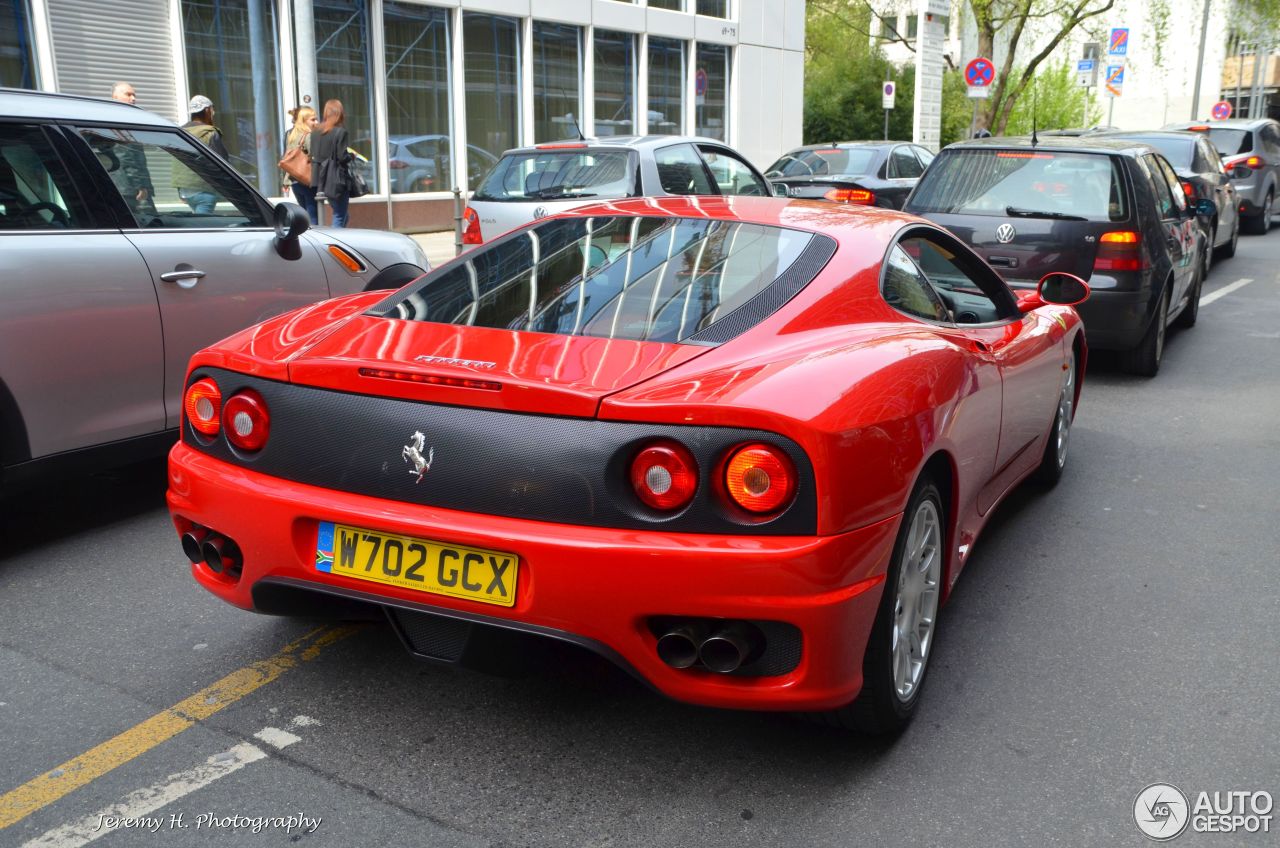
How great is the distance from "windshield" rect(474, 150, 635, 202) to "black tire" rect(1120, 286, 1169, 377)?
3855 mm

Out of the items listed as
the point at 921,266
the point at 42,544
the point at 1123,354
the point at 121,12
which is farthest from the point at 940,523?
the point at 121,12

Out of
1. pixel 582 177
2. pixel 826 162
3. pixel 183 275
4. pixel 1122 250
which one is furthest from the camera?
pixel 826 162

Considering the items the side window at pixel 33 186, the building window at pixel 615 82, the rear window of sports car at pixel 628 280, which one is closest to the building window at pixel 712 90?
the building window at pixel 615 82

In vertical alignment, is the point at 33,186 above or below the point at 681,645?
above

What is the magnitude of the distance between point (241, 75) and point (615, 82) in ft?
27.6

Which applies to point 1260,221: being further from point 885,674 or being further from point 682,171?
point 885,674

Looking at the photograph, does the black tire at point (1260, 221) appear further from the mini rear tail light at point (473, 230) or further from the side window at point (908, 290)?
the side window at point (908, 290)

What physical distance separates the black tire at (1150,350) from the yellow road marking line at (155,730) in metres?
6.10

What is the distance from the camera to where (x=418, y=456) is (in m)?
2.78

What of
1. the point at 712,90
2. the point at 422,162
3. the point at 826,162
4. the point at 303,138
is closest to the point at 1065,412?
the point at 303,138

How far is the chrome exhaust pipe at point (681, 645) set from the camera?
2.67 m

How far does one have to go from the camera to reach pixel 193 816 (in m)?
2.75

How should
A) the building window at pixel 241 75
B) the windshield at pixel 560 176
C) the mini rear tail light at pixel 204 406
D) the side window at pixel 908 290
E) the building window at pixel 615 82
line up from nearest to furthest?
the mini rear tail light at pixel 204 406 → the side window at pixel 908 290 → the windshield at pixel 560 176 → the building window at pixel 241 75 → the building window at pixel 615 82

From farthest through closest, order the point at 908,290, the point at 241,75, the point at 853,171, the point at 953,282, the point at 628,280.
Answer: the point at 241,75, the point at 853,171, the point at 953,282, the point at 908,290, the point at 628,280
